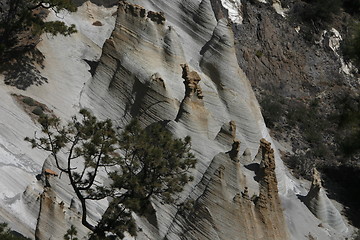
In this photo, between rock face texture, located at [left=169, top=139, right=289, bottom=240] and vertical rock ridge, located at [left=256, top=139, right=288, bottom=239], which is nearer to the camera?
rock face texture, located at [left=169, top=139, right=289, bottom=240]

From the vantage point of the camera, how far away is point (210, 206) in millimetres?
18125

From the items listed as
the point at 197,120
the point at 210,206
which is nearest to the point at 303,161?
the point at 197,120

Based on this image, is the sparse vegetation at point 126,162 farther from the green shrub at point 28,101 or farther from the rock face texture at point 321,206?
the rock face texture at point 321,206

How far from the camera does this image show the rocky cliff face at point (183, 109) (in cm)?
1814

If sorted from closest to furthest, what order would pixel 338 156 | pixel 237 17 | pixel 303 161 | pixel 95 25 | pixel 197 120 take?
pixel 197 120 → pixel 95 25 → pixel 303 161 → pixel 338 156 → pixel 237 17

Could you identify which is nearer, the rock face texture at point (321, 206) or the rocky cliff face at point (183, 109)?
the rocky cliff face at point (183, 109)

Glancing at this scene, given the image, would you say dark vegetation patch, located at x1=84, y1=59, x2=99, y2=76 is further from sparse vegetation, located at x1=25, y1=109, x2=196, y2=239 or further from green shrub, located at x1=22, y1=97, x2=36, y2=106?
sparse vegetation, located at x1=25, y1=109, x2=196, y2=239

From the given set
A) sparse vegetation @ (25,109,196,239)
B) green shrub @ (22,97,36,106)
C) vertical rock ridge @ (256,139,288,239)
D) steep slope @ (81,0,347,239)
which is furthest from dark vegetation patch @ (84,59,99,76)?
sparse vegetation @ (25,109,196,239)

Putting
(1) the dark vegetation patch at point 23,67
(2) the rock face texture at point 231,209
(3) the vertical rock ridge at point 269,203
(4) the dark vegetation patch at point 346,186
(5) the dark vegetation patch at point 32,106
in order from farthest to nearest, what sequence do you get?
(4) the dark vegetation patch at point 346,186 → (1) the dark vegetation patch at point 23,67 → (5) the dark vegetation patch at point 32,106 → (3) the vertical rock ridge at point 269,203 → (2) the rock face texture at point 231,209

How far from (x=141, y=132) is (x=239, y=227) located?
13.6 feet

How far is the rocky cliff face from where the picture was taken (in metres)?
18.1

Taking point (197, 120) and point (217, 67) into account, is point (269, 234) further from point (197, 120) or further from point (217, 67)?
point (217, 67)

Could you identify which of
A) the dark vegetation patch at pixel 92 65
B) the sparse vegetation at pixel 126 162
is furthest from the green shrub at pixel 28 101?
the sparse vegetation at pixel 126 162

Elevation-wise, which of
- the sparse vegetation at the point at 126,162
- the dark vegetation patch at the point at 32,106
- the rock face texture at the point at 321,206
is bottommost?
the dark vegetation patch at the point at 32,106
